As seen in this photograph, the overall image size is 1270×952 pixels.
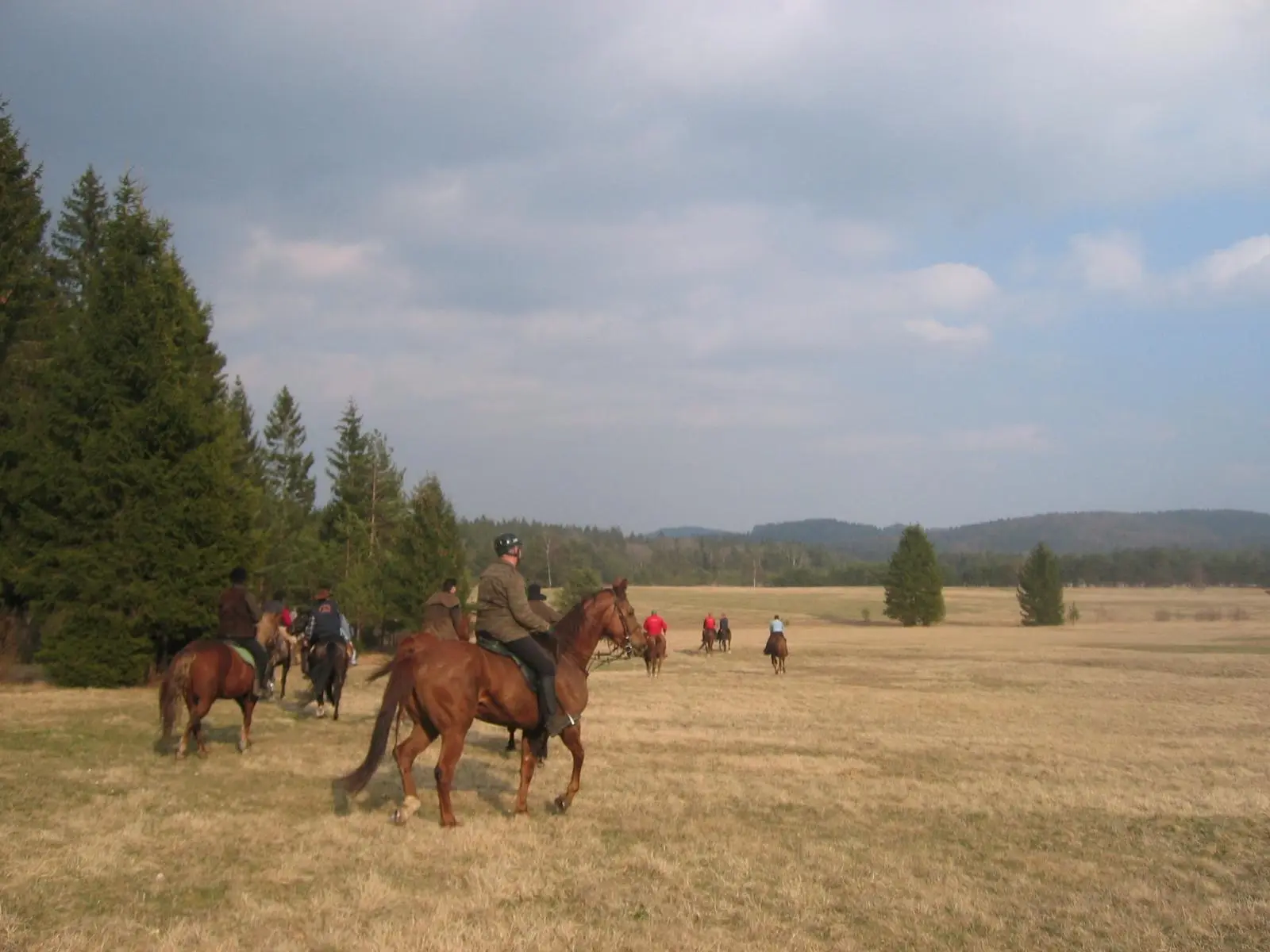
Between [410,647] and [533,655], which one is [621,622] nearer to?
[533,655]

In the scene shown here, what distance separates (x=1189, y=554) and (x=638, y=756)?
575 feet

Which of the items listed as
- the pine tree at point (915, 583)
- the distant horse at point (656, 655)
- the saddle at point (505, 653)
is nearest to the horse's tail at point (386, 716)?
the saddle at point (505, 653)

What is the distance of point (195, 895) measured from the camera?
21.9 ft

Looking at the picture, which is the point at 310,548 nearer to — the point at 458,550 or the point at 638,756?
the point at 458,550

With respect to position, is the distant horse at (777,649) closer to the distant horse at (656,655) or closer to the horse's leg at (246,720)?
the distant horse at (656,655)

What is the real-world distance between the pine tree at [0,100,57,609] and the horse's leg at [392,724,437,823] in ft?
49.0

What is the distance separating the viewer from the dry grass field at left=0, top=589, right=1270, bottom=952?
6340 millimetres

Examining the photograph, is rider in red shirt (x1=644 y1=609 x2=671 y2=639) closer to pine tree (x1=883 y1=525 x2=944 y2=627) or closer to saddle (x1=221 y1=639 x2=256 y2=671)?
saddle (x1=221 y1=639 x2=256 y2=671)

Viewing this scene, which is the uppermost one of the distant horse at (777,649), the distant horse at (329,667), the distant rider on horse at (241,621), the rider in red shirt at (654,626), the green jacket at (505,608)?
the green jacket at (505,608)

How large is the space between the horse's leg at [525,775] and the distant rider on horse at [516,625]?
36 centimetres

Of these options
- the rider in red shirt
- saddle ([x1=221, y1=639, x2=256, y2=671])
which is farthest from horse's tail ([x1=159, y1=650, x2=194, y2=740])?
the rider in red shirt

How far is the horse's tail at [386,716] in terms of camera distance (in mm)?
8164

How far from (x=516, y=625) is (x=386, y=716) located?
160 cm

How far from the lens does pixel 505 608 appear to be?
31.0ft
